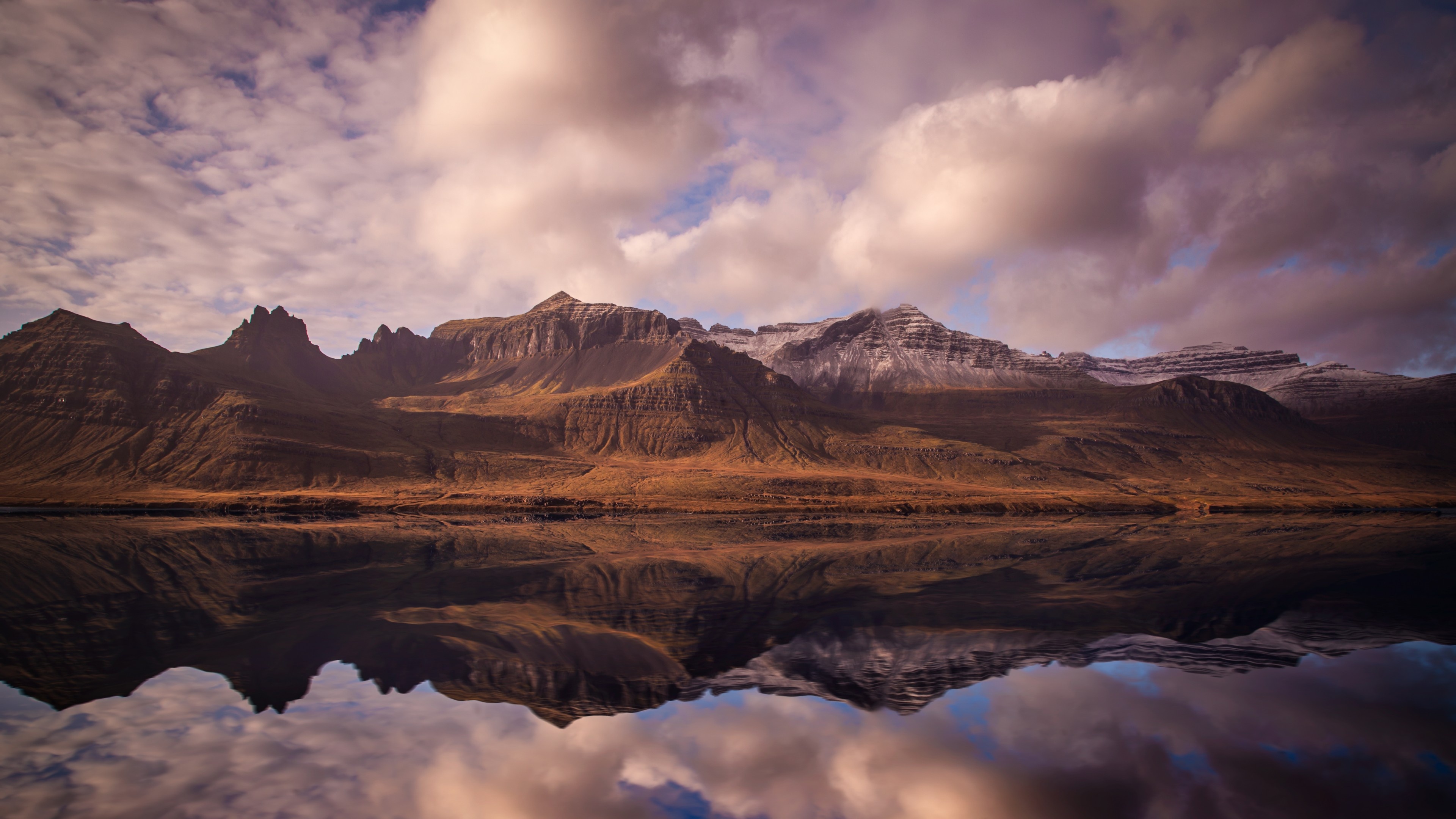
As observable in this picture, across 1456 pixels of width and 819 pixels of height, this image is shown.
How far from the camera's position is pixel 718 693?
21484 millimetres

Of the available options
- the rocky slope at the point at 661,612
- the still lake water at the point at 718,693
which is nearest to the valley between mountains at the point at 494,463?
the rocky slope at the point at 661,612

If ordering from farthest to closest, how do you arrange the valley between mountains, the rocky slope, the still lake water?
1. the valley between mountains
2. the rocky slope
3. the still lake water

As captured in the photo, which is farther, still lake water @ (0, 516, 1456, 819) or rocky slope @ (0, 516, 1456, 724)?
rocky slope @ (0, 516, 1456, 724)

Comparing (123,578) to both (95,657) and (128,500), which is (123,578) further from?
(128,500)

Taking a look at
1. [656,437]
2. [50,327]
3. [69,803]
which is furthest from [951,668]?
[50,327]

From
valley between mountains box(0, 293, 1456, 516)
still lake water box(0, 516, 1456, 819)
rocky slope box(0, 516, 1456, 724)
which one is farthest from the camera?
valley between mountains box(0, 293, 1456, 516)

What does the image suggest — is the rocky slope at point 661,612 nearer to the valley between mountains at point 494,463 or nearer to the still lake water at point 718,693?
the still lake water at point 718,693

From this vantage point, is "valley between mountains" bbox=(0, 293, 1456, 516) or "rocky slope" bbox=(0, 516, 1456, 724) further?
"valley between mountains" bbox=(0, 293, 1456, 516)

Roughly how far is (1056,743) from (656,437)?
174 meters

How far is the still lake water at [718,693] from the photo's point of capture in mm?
14930

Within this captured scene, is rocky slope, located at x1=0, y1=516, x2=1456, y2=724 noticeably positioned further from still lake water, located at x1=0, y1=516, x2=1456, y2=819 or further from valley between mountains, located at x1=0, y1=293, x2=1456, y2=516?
valley between mountains, located at x1=0, y1=293, x2=1456, y2=516

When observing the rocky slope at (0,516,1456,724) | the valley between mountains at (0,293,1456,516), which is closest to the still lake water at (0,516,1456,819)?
the rocky slope at (0,516,1456,724)

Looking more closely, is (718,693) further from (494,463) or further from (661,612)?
(494,463)

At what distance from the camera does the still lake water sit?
49.0ft
